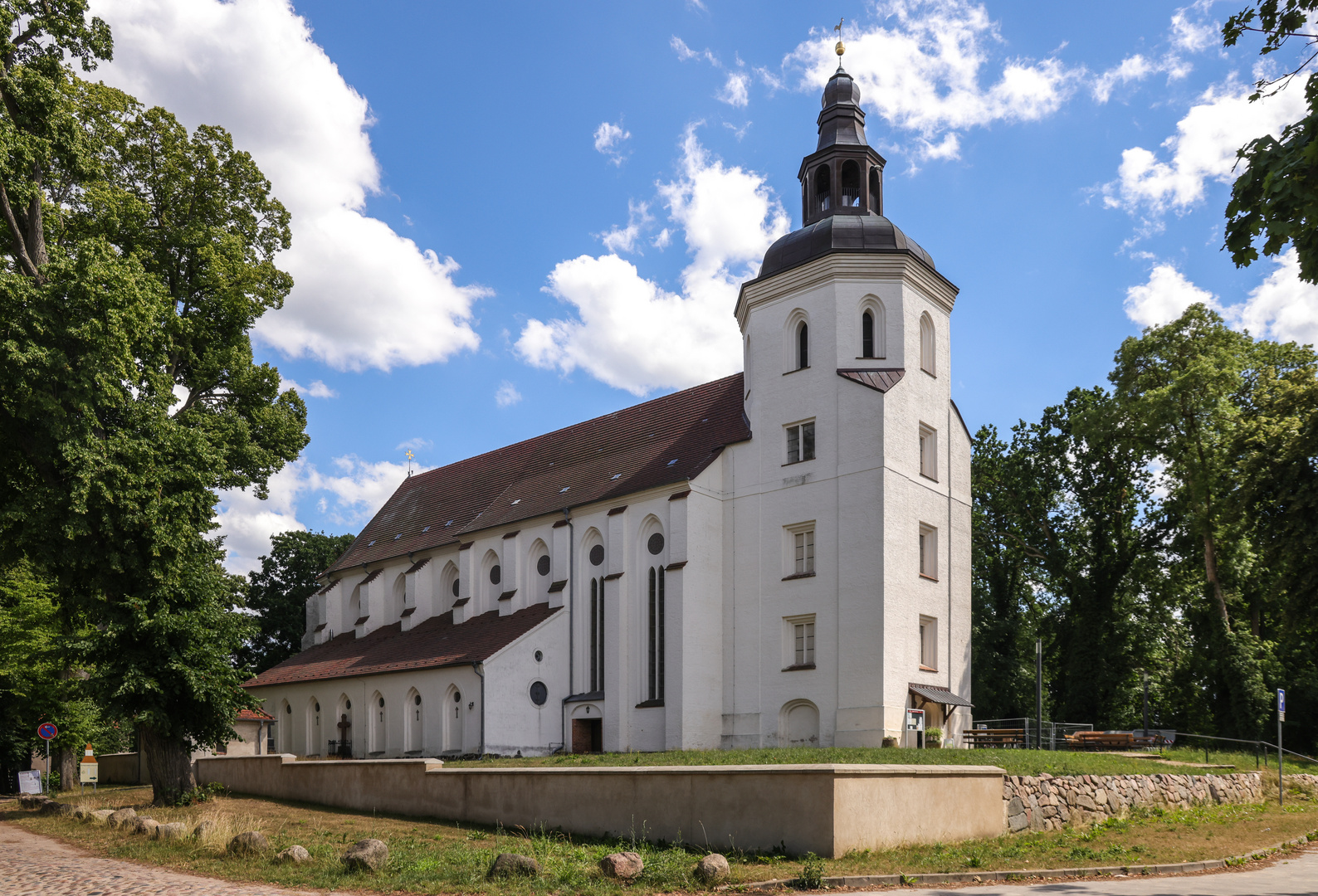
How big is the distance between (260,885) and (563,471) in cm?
2778

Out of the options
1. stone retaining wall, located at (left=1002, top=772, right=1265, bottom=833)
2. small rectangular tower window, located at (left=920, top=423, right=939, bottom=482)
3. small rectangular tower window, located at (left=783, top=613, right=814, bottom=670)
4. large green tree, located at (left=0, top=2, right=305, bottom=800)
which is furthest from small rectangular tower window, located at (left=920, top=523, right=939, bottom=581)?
large green tree, located at (left=0, top=2, right=305, bottom=800)

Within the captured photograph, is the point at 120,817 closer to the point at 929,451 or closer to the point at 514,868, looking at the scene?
the point at 514,868

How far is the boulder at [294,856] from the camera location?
12.7m

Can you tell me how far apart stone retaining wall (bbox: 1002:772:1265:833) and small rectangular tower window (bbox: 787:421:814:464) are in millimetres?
12938

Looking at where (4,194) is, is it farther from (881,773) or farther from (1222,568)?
(1222,568)

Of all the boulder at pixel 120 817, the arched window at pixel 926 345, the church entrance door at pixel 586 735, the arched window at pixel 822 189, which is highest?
the arched window at pixel 822 189

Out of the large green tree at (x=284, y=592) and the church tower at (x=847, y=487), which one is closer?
the church tower at (x=847, y=487)

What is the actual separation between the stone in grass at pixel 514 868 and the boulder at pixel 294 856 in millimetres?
2670

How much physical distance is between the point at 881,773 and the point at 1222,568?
27741 mm

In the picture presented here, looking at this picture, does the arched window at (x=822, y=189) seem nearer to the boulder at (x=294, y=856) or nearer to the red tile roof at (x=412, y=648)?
the red tile roof at (x=412, y=648)

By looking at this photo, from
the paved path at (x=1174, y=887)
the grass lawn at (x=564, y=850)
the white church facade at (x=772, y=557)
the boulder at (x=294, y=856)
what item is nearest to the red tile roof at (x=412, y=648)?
the white church facade at (x=772, y=557)

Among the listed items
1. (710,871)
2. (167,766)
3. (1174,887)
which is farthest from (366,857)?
(167,766)

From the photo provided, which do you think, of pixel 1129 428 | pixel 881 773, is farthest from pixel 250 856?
pixel 1129 428

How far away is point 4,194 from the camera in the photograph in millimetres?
20359
